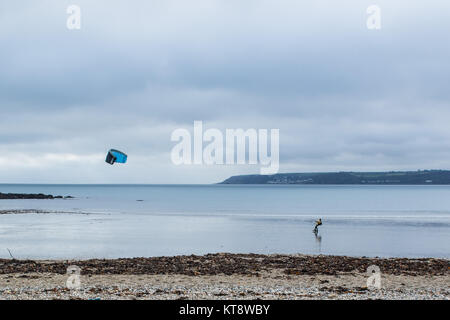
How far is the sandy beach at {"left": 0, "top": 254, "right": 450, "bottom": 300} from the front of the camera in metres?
12.8

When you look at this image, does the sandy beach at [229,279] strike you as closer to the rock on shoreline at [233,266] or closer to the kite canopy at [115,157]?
the rock on shoreline at [233,266]

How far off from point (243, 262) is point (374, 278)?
584 centimetres

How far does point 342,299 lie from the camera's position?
39.5 ft

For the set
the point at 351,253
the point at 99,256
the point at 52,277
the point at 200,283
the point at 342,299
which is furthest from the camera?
the point at 351,253

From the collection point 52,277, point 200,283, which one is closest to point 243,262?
point 200,283

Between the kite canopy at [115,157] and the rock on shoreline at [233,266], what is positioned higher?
the kite canopy at [115,157]

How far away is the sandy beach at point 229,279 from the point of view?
12.8m

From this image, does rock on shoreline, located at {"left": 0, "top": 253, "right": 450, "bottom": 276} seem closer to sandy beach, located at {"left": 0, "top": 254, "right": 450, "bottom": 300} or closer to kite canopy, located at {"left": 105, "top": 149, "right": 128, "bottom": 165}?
sandy beach, located at {"left": 0, "top": 254, "right": 450, "bottom": 300}

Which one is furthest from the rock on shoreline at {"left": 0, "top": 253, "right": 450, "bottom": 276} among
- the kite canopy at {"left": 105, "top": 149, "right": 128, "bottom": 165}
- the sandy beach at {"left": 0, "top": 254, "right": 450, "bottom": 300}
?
the kite canopy at {"left": 105, "top": 149, "right": 128, "bottom": 165}

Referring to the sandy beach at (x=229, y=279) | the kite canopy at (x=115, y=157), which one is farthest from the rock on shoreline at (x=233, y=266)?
the kite canopy at (x=115, y=157)

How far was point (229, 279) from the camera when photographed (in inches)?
632

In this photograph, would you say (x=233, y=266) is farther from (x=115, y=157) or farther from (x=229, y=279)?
(x=115, y=157)
